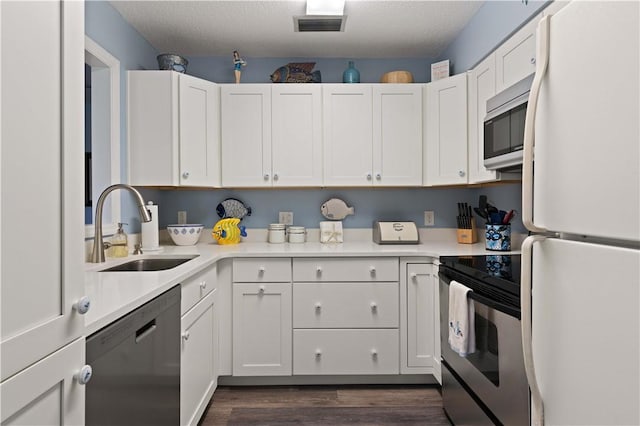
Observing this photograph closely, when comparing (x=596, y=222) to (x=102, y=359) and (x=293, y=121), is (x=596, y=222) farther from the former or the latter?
(x=293, y=121)

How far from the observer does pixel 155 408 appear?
5.03 feet

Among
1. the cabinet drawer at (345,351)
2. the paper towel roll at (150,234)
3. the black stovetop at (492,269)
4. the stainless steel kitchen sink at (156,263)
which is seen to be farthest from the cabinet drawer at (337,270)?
the paper towel roll at (150,234)

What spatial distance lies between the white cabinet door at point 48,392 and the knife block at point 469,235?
8.79 ft

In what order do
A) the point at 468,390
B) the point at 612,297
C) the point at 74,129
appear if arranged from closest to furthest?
the point at 612,297 → the point at 74,129 → the point at 468,390

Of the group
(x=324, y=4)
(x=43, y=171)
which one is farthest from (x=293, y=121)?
(x=43, y=171)

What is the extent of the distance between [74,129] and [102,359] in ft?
2.03

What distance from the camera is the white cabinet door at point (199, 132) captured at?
2.89 m

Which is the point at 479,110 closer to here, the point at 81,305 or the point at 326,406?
the point at 326,406

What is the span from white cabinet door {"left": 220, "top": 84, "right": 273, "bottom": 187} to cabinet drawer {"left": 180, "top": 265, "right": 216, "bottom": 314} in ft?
2.71

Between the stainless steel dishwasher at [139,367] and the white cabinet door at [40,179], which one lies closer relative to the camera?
the white cabinet door at [40,179]

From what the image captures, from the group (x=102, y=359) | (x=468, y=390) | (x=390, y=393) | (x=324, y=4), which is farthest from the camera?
(x=390, y=393)

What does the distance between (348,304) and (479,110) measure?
1.47 meters

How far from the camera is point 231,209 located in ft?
11.1

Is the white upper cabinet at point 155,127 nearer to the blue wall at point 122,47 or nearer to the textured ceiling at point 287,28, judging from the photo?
the blue wall at point 122,47
